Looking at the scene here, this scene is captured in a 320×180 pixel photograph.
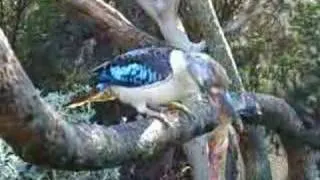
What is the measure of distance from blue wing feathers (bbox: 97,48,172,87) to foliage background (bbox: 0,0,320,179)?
97cm

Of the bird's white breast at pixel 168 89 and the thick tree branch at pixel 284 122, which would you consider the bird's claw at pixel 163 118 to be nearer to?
the bird's white breast at pixel 168 89

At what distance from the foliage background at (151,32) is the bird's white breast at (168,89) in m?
1.01

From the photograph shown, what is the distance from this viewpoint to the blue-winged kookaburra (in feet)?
5.16

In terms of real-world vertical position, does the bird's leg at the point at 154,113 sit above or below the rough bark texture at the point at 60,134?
below

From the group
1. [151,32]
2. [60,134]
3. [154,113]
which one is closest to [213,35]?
[151,32]

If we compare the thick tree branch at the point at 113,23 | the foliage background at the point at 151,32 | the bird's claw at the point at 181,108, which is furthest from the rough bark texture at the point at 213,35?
the bird's claw at the point at 181,108

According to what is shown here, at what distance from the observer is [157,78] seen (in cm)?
164

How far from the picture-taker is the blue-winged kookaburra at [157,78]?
1574mm

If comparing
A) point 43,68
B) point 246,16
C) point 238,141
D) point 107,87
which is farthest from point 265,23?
point 107,87

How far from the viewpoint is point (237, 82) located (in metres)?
2.66

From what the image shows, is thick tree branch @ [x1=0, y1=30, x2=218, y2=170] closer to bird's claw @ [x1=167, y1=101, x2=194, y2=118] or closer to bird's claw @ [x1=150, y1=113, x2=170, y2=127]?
bird's claw @ [x1=150, y1=113, x2=170, y2=127]

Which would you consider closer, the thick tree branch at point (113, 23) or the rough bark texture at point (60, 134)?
the rough bark texture at point (60, 134)

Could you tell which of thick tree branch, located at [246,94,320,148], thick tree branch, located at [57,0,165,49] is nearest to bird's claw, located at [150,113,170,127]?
thick tree branch, located at [246,94,320,148]

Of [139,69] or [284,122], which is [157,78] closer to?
[139,69]
